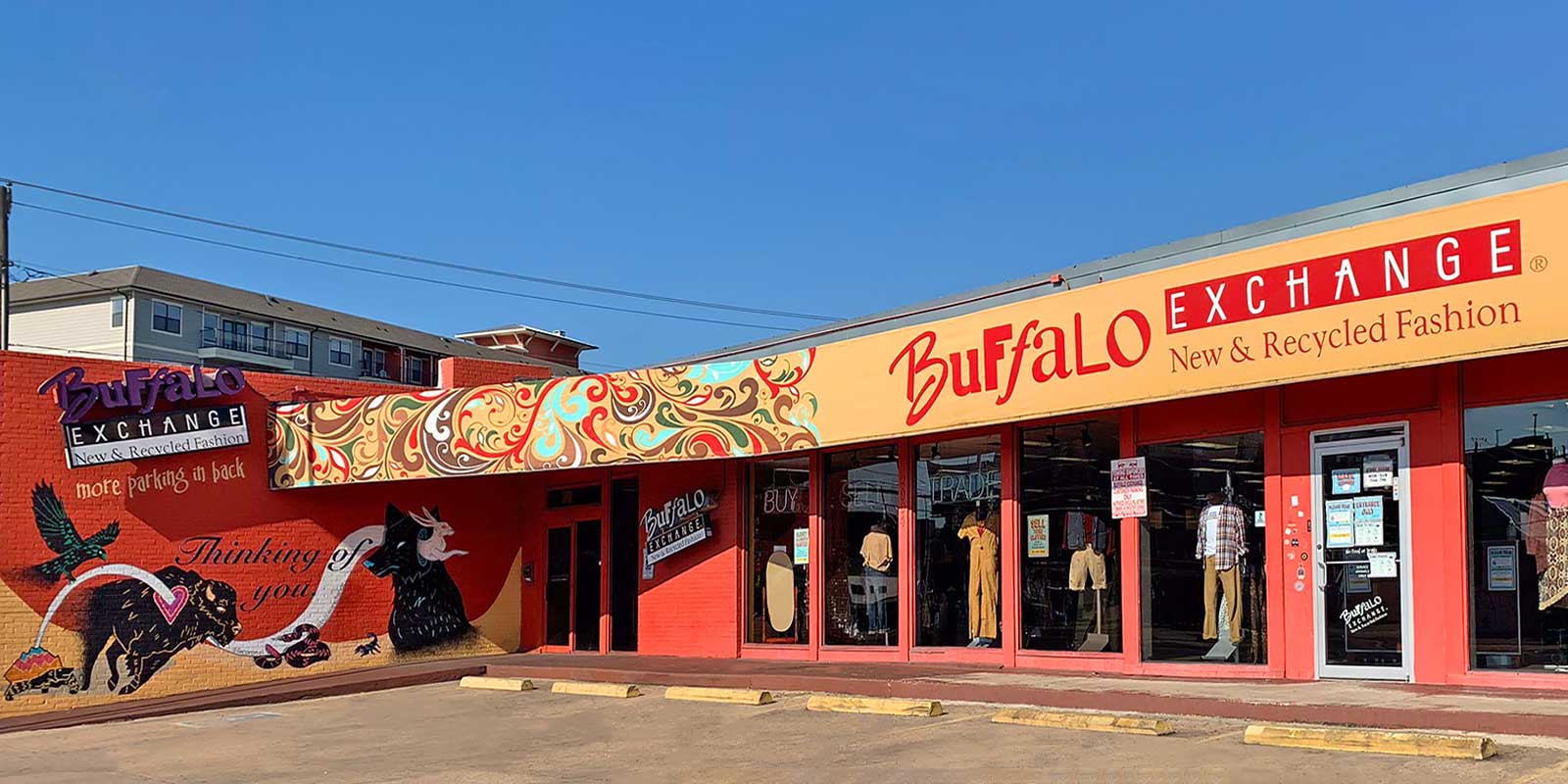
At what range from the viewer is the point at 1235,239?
13703 mm

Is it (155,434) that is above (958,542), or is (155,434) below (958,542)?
above

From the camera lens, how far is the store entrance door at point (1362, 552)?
12.6m

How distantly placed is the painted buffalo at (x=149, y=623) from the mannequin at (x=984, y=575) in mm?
10370

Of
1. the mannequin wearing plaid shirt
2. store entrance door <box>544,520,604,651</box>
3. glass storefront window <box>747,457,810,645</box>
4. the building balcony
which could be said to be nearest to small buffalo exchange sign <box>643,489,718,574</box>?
glass storefront window <box>747,457,810,645</box>

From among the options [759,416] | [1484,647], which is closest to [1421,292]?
[1484,647]

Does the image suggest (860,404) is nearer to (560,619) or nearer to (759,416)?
(759,416)

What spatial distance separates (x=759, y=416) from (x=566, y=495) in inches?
237

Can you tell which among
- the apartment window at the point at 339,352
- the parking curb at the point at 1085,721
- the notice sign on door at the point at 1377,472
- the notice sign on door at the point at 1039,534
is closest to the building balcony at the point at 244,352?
the apartment window at the point at 339,352

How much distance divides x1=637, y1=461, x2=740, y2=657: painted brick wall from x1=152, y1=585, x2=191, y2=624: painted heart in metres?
6.09

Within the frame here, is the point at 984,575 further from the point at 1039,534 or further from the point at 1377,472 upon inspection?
the point at 1377,472

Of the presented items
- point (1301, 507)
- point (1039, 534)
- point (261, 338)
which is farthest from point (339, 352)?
point (1301, 507)

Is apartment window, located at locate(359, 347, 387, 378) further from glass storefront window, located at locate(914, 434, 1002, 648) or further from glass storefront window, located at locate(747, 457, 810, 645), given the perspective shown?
glass storefront window, located at locate(914, 434, 1002, 648)

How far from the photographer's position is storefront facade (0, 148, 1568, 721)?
462 inches

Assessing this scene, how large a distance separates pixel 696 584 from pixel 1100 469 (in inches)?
265
